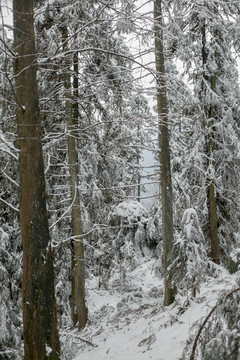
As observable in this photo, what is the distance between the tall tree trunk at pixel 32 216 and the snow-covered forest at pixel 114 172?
16 millimetres

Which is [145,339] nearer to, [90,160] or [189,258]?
[189,258]

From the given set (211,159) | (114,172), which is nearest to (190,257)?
(114,172)

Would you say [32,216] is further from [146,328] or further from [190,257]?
[146,328]

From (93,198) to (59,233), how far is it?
1.61 m

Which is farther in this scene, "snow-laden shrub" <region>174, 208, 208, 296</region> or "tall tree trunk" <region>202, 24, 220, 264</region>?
"tall tree trunk" <region>202, 24, 220, 264</region>

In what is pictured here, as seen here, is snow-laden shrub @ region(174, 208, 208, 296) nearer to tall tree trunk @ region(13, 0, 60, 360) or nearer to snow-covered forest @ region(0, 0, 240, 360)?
snow-covered forest @ region(0, 0, 240, 360)

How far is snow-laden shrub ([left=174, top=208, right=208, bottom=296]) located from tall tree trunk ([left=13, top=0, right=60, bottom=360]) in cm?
347

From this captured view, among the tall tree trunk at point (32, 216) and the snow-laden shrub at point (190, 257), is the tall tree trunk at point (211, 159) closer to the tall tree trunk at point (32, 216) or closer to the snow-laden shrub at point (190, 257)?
the snow-laden shrub at point (190, 257)

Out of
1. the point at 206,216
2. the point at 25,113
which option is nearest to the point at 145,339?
the point at 25,113

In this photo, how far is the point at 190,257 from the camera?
716cm

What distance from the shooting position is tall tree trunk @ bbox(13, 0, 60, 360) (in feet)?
14.0

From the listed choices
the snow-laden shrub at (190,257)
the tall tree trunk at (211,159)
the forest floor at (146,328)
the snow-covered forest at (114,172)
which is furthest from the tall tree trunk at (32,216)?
the tall tree trunk at (211,159)

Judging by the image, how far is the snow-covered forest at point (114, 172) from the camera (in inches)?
176

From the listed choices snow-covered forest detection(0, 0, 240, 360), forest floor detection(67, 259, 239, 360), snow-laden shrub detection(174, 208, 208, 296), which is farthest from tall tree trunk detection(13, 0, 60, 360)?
snow-laden shrub detection(174, 208, 208, 296)
